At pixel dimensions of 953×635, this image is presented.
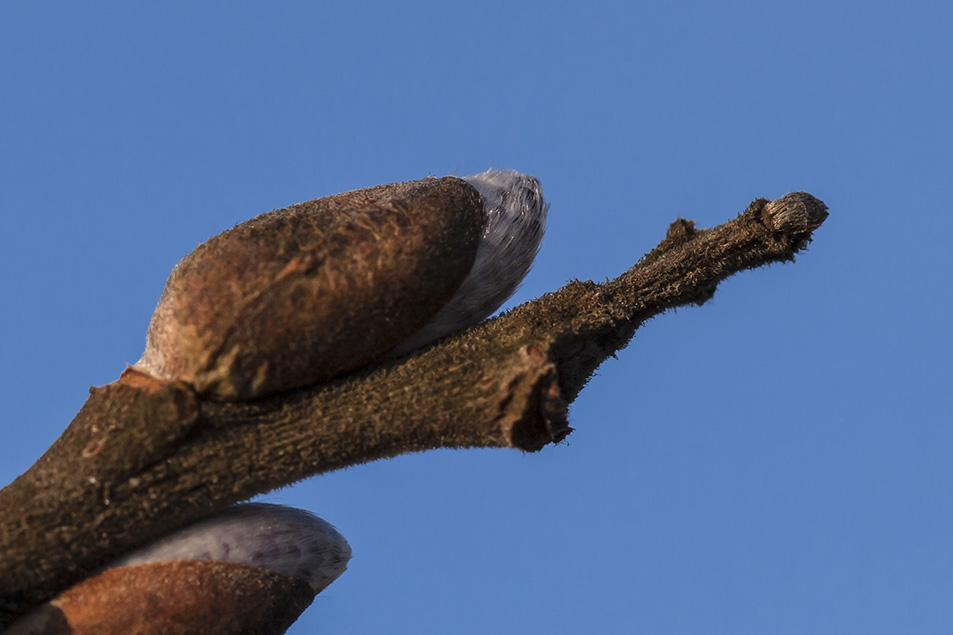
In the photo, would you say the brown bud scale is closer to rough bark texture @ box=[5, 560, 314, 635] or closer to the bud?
the bud

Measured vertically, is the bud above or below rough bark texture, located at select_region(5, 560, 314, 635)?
above

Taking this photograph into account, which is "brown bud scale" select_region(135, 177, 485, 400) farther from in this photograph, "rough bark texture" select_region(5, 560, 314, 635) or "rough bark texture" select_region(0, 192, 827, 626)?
"rough bark texture" select_region(5, 560, 314, 635)

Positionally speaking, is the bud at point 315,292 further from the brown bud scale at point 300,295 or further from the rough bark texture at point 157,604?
the rough bark texture at point 157,604

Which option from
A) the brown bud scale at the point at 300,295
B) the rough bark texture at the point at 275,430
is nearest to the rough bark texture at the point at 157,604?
the rough bark texture at the point at 275,430

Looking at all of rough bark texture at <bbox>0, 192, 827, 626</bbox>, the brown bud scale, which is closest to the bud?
the brown bud scale

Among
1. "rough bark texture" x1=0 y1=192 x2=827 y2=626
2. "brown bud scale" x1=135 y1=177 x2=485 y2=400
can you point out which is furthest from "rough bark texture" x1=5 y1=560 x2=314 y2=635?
"brown bud scale" x1=135 y1=177 x2=485 y2=400

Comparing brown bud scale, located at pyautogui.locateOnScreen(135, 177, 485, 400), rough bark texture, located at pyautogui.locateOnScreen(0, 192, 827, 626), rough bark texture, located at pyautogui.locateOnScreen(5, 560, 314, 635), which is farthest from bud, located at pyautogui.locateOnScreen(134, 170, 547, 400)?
rough bark texture, located at pyautogui.locateOnScreen(5, 560, 314, 635)

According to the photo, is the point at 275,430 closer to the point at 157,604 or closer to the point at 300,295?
the point at 300,295

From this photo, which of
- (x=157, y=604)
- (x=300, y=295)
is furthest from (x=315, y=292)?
(x=157, y=604)

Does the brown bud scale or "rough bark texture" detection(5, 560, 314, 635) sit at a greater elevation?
the brown bud scale
